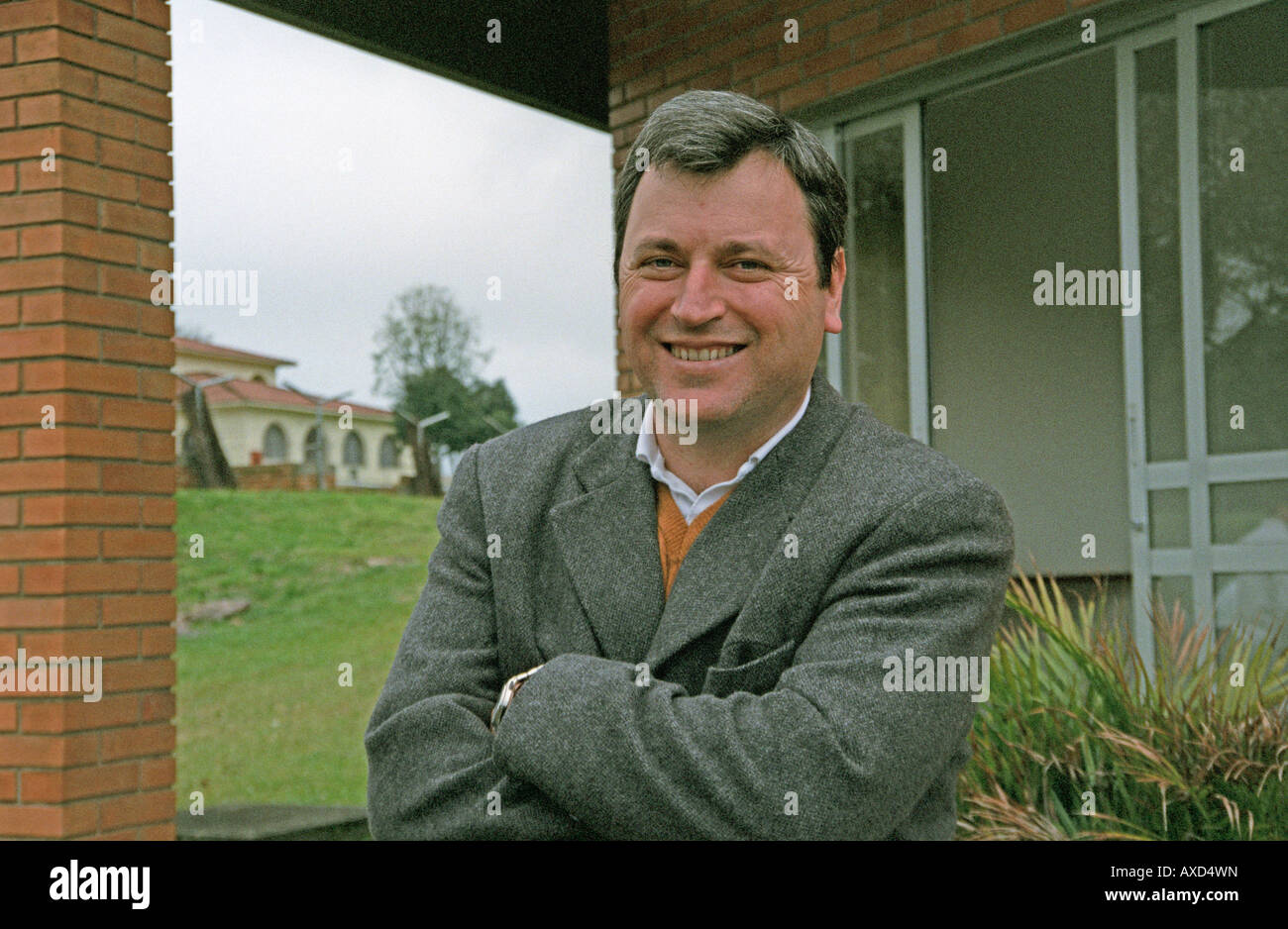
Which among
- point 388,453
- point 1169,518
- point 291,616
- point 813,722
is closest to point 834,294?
point 813,722

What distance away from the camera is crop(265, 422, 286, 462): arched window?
17.6m

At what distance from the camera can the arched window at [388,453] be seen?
1794 centimetres

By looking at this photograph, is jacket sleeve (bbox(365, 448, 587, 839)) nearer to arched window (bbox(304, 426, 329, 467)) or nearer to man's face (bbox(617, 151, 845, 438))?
man's face (bbox(617, 151, 845, 438))

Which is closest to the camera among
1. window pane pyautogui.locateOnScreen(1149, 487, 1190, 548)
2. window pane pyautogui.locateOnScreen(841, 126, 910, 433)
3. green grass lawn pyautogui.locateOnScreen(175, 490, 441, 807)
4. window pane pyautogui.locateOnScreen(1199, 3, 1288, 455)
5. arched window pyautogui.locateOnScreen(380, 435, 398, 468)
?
window pane pyautogui.locateOnScreen(1199, 3, 1288, 455)

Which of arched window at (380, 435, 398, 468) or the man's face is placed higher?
arched window at (380, 435, 398, 468)

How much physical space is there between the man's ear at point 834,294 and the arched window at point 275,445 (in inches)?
651

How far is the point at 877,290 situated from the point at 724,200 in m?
4.15

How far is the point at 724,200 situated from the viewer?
178 centimetres

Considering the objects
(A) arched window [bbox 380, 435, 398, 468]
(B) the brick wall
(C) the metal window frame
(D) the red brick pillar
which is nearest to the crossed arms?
(D) the red brick pillar

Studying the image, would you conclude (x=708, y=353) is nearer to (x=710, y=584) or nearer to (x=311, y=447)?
(x=710, y=584)

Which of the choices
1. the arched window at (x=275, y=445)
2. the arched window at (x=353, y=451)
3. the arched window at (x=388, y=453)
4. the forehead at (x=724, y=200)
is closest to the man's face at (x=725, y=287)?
the forehead at (x=724, y=200)

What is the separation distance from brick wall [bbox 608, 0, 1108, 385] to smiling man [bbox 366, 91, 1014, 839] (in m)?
3.37

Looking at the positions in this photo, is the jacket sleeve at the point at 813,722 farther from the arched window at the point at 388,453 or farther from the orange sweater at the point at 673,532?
the arched window at the point at 388,453

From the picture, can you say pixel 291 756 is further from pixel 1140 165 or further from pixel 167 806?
pixel 1140 165
